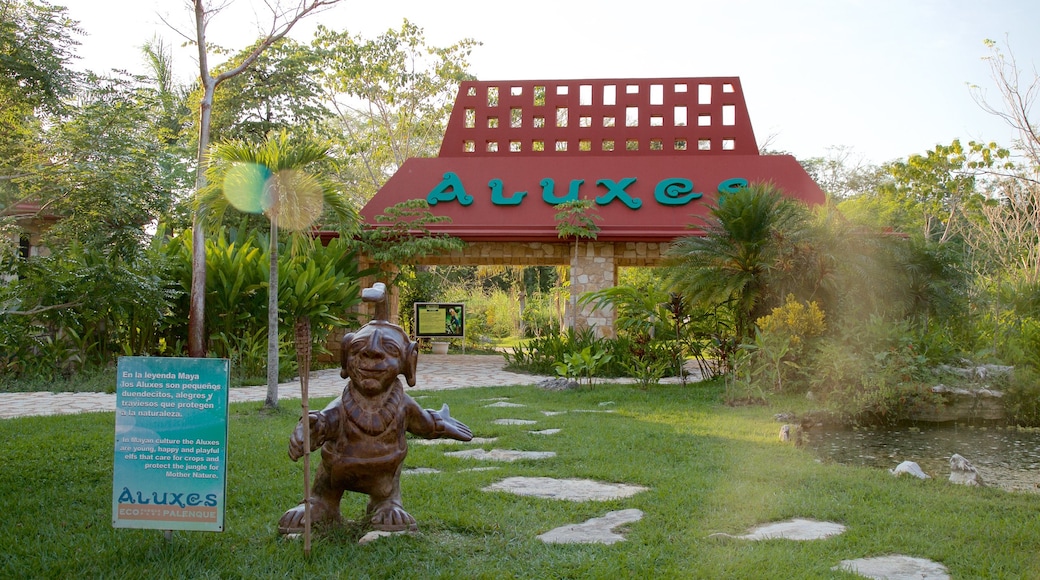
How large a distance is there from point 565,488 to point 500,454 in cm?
116

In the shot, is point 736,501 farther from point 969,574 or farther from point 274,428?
point 274,428

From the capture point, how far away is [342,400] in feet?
11.7

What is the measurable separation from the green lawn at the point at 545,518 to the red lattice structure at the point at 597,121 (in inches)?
407

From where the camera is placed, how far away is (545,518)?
3963 millimetres

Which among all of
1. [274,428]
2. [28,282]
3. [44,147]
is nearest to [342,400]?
[274,428]

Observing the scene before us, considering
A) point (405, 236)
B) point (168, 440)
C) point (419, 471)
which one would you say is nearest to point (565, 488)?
point (419, 471)

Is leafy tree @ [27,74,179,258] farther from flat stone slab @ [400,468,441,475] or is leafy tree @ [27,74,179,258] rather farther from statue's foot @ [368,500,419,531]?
statue's foot @ [368,500,419,531]

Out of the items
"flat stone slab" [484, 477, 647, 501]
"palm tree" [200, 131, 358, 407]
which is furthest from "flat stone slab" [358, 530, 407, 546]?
"palm tree" [200, 131, 358, 407]

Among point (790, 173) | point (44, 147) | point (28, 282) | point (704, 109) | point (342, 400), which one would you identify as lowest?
point (342, 400)

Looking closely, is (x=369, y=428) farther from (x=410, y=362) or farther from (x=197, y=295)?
(x=197, y=295)

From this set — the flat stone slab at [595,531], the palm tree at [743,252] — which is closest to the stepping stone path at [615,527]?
the flat stone slab at [595,531]

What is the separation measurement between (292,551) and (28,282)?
804 centimetres

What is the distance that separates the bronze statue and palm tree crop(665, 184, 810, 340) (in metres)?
6.97

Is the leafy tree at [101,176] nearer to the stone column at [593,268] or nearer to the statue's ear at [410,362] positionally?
the statue's ear at [410,362]
